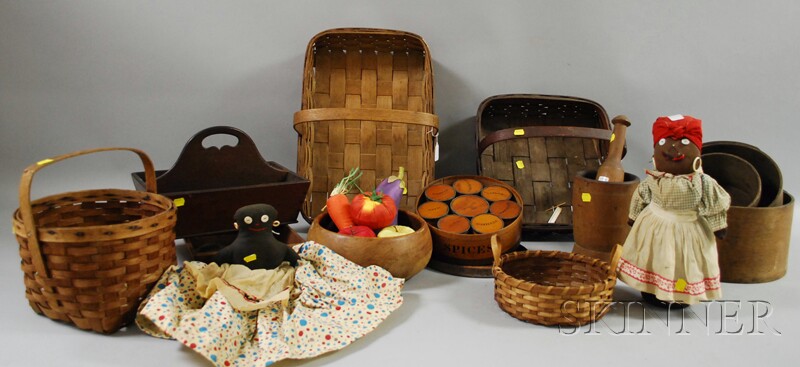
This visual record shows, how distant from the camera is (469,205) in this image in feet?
8.10

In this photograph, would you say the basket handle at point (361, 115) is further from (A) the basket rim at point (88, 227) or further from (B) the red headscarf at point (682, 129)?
(B) the red headscarf at point (682, 129)

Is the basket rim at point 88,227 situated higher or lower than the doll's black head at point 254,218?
higher

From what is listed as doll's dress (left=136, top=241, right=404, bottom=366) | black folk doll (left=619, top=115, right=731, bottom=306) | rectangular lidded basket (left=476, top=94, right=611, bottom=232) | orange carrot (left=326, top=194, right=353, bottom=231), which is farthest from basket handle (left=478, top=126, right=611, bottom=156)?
doll's dress (left=136, top=241, right=404, bottom=366)

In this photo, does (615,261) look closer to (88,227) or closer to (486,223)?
(486,223)

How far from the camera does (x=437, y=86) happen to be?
128 inches

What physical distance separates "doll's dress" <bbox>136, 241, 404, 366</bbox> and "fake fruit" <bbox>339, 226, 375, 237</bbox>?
10 centimetres

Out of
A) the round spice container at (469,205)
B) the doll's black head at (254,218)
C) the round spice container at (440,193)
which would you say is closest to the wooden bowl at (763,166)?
the round spice container at (469,205)

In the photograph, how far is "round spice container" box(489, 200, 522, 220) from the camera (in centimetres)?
241

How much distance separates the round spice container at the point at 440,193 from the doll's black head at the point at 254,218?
0.75m

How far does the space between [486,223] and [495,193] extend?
218 millimetres

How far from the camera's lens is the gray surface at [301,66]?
3.02 m

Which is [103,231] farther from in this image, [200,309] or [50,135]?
[50,135]

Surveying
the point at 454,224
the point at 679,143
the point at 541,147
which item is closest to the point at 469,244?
the point at 454,224

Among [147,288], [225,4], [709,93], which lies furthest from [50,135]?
[709,93]
